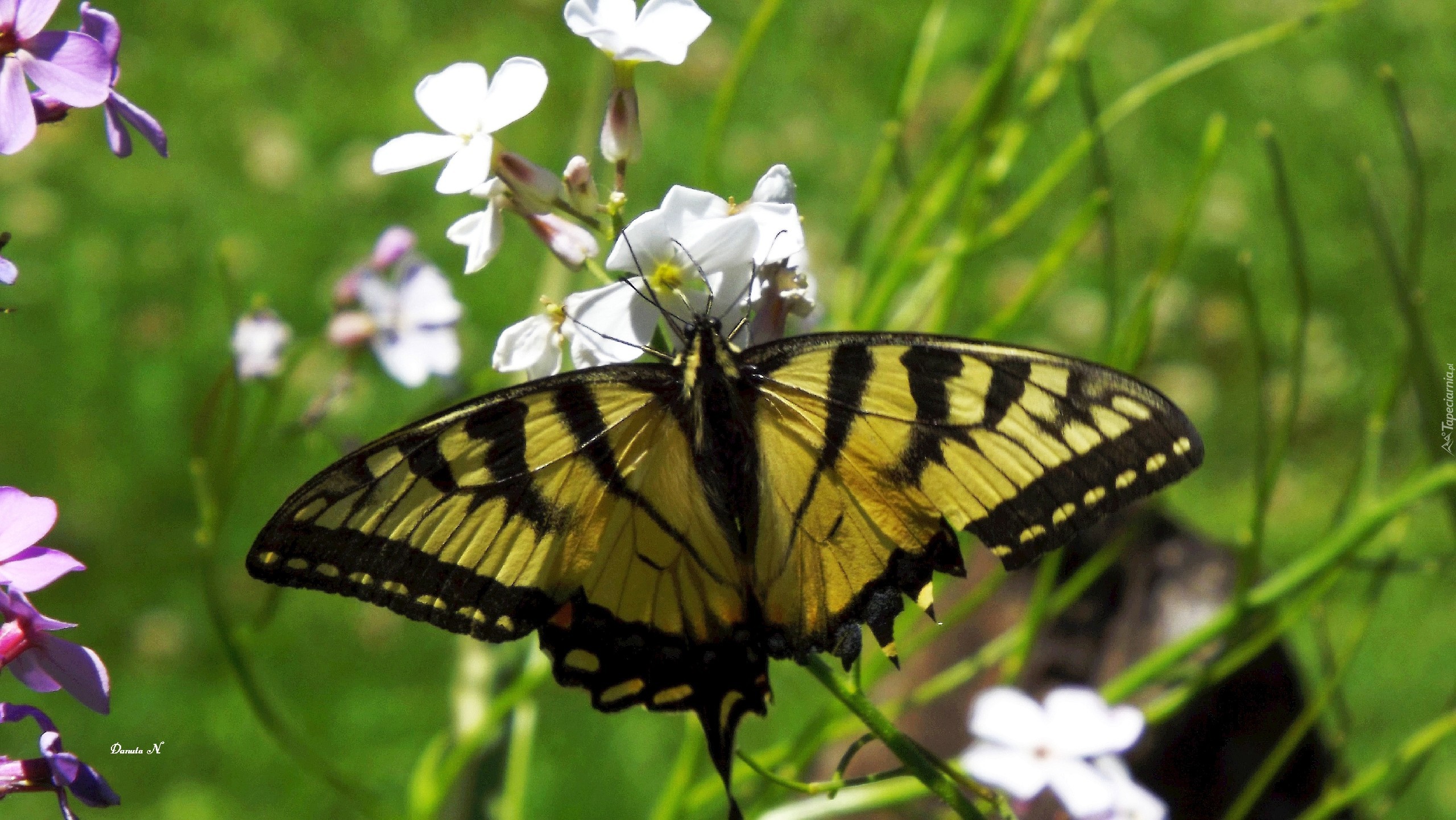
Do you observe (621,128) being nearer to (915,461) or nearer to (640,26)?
(640,26)

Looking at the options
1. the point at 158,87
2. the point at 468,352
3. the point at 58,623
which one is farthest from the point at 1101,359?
the point at 158,87

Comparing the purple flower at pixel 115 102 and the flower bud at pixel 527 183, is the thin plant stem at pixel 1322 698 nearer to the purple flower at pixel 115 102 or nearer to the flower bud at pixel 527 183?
the flower bud at pixel 527 183

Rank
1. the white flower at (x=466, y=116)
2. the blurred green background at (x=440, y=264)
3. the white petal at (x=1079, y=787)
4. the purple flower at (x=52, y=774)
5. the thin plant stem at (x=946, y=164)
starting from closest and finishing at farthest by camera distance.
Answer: the purple flower at (x=52, y=774) → the white flower at (x=466, y=116) → the white petal at (x=1079, y=787) → the thin plant stem at (x=946, y=164) → the blurred green background at (x=440, y=264)

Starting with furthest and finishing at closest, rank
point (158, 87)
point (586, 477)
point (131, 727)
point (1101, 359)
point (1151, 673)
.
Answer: point (158, 87)
point (131, 727)
point (1101, 359)
point (1151, 673)
point (586, 477)

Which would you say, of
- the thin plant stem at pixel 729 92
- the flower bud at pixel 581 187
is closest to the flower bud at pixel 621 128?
the flower bud at pixel 581 187

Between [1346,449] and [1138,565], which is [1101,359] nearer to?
[1138,565]

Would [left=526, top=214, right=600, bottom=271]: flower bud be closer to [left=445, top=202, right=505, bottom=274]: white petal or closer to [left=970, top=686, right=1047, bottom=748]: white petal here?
[left=445, top=202, right=505, bottom=274]: white petal
